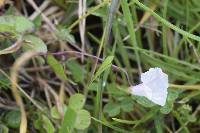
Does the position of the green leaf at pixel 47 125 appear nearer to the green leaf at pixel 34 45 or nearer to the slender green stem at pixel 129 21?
the green leaf at pixel 34 45

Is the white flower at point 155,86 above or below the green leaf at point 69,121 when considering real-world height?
above

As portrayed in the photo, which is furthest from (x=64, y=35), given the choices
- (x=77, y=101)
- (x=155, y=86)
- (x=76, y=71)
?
(x=155, y=86)

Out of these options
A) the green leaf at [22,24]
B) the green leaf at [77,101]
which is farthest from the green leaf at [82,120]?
the green leaf at [22,24]

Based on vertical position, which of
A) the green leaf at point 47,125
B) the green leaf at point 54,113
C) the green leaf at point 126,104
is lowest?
the green leaf at point 47,125

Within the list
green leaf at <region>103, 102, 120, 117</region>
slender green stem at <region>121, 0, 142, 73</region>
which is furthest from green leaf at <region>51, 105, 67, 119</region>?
slender green stem at <region>121, 0, 142, 73</region>

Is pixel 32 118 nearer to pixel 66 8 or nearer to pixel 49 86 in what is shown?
pixel 49 86

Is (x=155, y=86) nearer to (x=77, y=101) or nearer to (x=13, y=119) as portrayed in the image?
(x=77, y=101)
